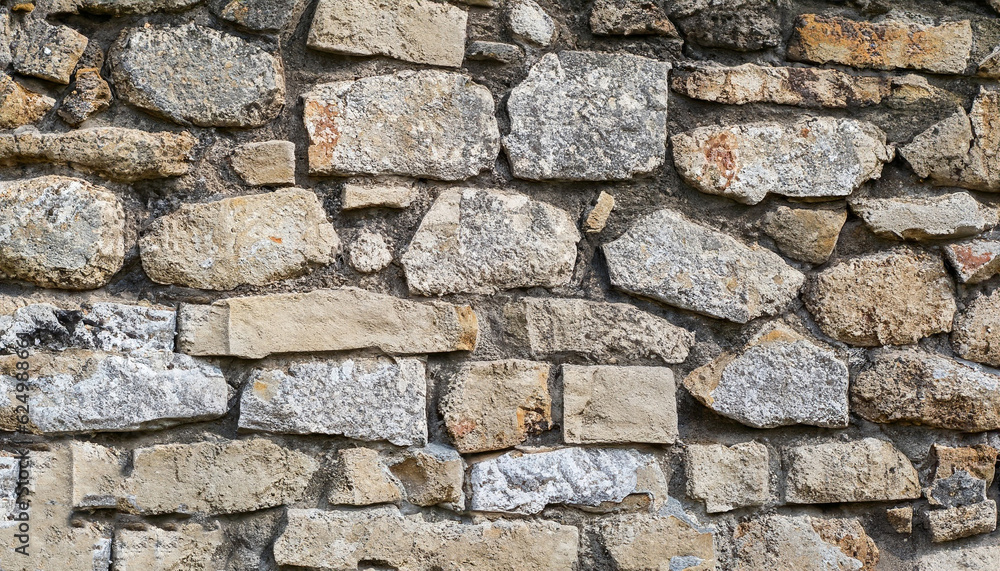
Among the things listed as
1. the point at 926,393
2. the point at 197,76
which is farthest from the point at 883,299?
the point at 197,76

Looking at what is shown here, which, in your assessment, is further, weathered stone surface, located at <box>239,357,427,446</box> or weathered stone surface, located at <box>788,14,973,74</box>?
weathered stone surface, located at <box>788,14,973,74</box>

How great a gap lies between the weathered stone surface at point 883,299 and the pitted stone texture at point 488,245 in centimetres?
56

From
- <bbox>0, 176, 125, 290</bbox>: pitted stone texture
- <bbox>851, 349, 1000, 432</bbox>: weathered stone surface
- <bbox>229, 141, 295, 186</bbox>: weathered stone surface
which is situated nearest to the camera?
<bbox>0, 176, 125, 290</bbox>: pitted stone texture

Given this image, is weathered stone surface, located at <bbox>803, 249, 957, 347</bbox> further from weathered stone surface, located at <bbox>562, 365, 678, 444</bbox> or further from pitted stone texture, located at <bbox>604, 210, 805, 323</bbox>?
weathered stone surface, located at <bbox>562, 365, 678, 444</bbox>

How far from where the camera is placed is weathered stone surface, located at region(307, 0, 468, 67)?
1479 mm

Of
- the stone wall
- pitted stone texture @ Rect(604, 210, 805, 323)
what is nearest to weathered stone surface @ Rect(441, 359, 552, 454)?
the stone wall

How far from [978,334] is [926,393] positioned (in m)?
0.19

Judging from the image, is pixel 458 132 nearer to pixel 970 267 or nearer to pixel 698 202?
pixel 698 202

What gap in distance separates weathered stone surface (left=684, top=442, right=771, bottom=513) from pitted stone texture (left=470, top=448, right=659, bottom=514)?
85mm

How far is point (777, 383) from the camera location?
1628mm

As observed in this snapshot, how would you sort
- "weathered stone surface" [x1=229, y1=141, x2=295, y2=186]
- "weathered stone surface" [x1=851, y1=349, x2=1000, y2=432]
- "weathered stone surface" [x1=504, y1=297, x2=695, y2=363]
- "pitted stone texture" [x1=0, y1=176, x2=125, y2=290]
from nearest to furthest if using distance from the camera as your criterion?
"pitted stone texture" [x1=0, y1=176, x2=125, y2=290]
"weathered stone surface" [x1=229, y1=141, x2=295, y2=186]
"weathered stone surface" [x1=504, y1=297, x2=695, y2=363]
"weathered stone surface" [x1=851, y1=349, x2=1000, y2=432]

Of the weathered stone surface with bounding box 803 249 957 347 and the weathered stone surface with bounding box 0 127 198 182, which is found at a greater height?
the weathered stone surface with bounding box 0 127 198 182

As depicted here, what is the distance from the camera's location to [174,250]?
1394 millimetres

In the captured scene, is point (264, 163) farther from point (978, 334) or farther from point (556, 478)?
point (978, 334)
